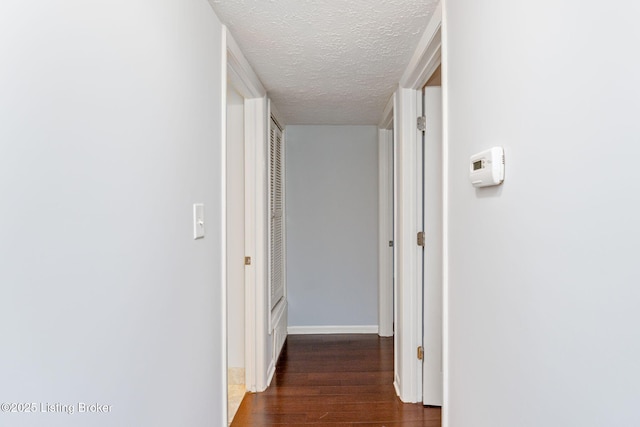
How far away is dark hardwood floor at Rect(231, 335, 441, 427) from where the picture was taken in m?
2.21

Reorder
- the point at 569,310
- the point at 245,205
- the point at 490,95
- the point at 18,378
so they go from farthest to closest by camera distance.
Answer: the point at 245,205, the point at 490,95, the point at 569,310, the point at 18,378

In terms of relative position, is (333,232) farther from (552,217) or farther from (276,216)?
(552,217)

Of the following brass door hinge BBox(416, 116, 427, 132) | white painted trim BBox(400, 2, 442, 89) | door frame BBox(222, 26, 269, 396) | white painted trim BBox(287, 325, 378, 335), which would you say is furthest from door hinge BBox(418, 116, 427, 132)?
white painted trim BBox(287, 325, 378, 335)

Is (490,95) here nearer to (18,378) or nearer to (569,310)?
(569,310)

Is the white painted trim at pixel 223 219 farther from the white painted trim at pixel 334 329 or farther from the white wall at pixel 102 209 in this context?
the white painted trim at pixel 334 329

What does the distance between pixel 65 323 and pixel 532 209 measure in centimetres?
103

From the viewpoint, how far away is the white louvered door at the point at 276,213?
3047 millimetres

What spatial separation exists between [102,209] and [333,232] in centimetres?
312

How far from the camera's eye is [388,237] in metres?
3.76

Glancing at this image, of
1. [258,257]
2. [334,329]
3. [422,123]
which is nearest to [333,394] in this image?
[258,257]

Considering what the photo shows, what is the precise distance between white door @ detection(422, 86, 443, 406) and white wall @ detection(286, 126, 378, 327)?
1.52 m

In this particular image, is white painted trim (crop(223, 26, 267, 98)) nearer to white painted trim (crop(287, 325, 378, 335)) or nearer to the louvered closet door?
the louvered closet door

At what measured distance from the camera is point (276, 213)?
10.7 ft

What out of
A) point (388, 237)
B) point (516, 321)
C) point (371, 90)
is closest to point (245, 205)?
point (371, 90)
